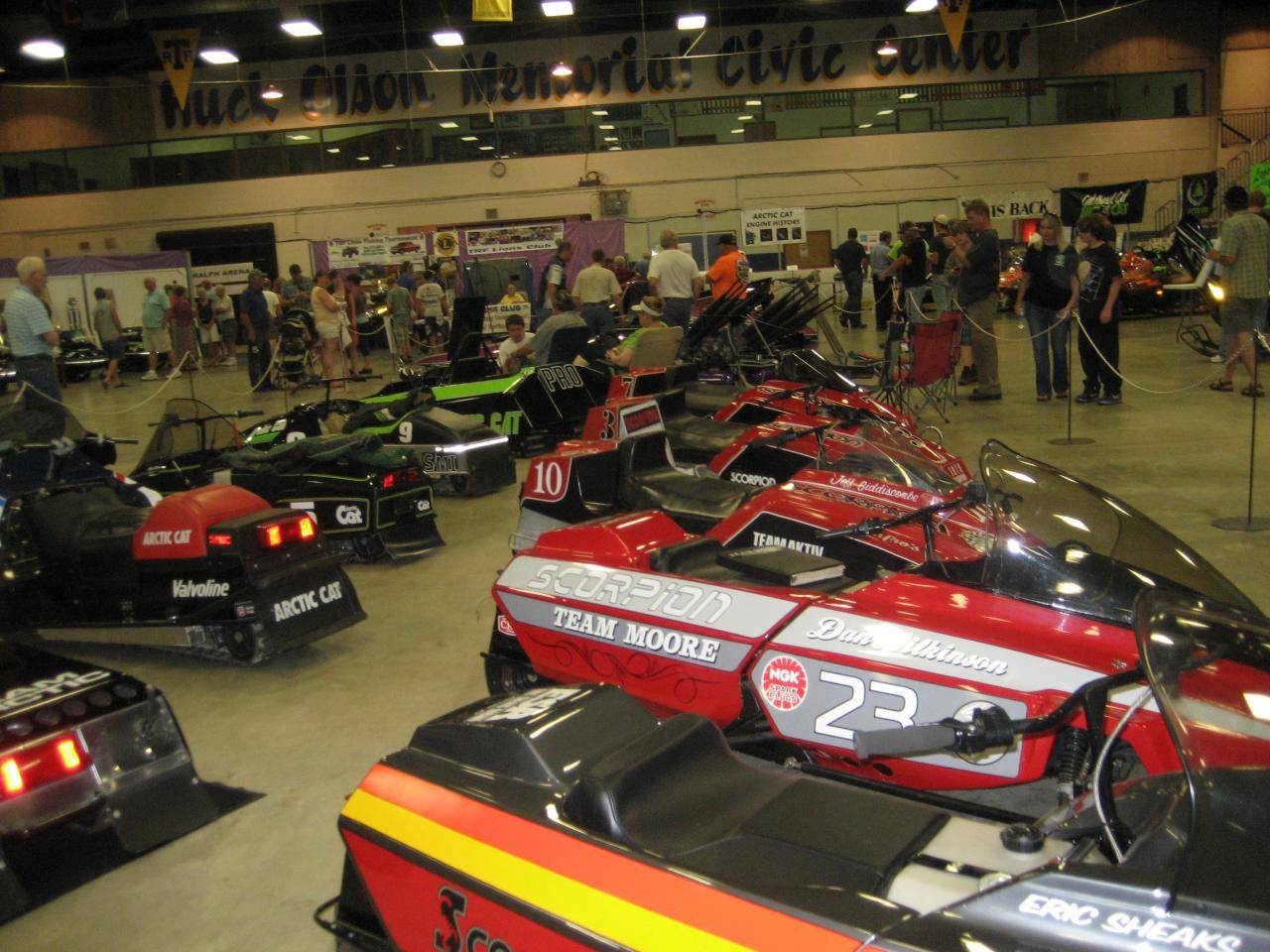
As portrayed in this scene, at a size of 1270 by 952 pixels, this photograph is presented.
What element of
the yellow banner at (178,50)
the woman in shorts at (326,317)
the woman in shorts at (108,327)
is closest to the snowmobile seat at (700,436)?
the woman in shorts at (326,317)

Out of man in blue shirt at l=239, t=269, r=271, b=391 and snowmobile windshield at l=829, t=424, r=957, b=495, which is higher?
man in blue shirt at l=239, t=269, r=271, b=391

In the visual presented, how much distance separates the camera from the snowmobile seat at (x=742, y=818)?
1932mm

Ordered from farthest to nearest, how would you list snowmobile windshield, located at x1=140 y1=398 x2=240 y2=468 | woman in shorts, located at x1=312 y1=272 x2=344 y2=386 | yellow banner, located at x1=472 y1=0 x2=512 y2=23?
woman in shorts, located at x1=312 y1=272 x2=344 y2=386, yellow banner, located at x1=472 y1=0 x2=512 y2=23, snowmobile windshield, located at x1=140 y1=398 x2=240 y2=468

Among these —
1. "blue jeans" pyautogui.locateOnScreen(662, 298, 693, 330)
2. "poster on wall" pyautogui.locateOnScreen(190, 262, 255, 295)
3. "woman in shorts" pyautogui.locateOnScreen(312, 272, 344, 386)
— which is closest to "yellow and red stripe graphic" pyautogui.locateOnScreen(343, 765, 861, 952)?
"blue jeans" pyautogui.locateOnScreen(662, 298, 693, 330)

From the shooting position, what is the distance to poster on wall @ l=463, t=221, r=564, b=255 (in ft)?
70.5

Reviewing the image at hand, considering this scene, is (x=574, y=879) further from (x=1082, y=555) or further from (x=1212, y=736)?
(x=1082, y=555)

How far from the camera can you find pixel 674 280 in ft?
39.9

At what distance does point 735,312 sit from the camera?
29.8ft

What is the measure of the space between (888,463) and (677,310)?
7.38 m

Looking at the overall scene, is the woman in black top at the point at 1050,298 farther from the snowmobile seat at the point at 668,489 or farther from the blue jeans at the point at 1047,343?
the snowmobile seat at the point at 668,489

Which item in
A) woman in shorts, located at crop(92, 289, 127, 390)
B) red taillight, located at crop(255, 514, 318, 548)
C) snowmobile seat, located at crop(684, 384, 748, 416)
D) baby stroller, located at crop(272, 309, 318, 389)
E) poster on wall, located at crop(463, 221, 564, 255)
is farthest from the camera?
poster on wall, located at crop(463, 221, 564, 255)

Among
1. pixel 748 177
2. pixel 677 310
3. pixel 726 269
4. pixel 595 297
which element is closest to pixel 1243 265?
pixel 726 269

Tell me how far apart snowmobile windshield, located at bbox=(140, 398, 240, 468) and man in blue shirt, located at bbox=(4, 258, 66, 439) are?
4.67 ft

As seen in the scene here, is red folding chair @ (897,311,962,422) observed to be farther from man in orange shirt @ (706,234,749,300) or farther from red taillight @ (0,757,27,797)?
red taillight @ (0,757,27,797)
